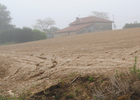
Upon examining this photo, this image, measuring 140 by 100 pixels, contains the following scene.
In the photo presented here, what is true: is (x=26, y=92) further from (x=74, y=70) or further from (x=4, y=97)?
(x=74, y=70)

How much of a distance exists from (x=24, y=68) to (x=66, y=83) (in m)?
1.90

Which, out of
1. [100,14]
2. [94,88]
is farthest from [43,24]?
[94,88]

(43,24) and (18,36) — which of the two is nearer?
(18,36)

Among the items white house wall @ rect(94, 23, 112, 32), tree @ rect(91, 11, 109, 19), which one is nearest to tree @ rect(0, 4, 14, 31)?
white house wall @ rect(94, 23, 112, 32)

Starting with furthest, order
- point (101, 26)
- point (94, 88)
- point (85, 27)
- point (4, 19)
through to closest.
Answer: point (101, 26) → point (4, 19) → point (85, 27) → point (94, 88)

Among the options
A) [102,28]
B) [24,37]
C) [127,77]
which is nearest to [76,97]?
[127,77]

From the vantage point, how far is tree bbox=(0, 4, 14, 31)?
136 ft

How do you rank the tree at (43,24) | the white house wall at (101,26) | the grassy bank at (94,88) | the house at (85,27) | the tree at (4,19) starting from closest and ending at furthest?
1. the grassy bank at (94,88)
2. the house at (85,27)
3. the tree at (4,19)
4. the white house wall at (101,26)
5. the tree at (43,24)

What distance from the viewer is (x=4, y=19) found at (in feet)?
141

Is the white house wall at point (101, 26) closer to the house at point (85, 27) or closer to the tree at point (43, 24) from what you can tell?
the house at point (85, 27)

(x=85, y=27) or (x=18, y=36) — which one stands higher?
(x=85, y=27)

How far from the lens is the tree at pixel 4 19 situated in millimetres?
41584

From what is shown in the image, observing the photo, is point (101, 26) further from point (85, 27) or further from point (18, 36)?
point (18, 36)

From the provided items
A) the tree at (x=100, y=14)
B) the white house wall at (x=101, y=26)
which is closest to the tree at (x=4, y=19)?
the white house wall at (x=101, y=26)
